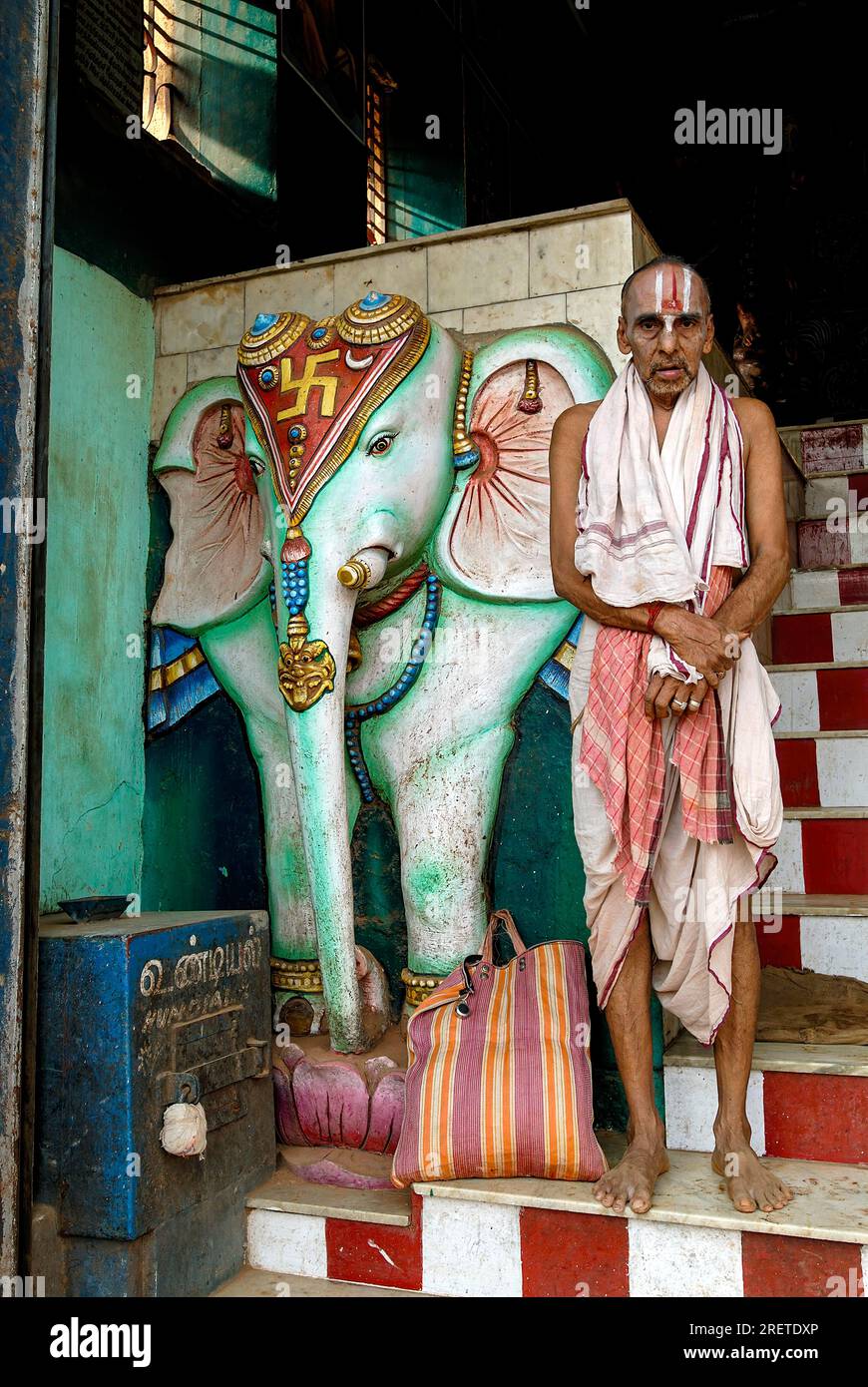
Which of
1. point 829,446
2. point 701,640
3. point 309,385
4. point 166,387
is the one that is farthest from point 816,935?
point 829,446

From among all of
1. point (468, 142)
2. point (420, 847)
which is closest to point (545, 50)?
point (468, 142)

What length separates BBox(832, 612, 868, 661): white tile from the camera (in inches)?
150

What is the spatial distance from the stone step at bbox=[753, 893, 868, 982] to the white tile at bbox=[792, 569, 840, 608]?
1487 mm

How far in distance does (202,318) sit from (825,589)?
2.32m

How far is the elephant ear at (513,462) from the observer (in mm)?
2705

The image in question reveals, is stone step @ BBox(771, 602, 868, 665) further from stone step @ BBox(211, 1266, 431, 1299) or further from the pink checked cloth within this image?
stone step @ BBox(211, 1266, 431, 1299)

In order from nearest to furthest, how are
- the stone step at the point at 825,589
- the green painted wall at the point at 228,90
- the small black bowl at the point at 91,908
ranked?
the small black bowl at the point at 91,908, the green painted wall at the point at 228,90, the stone step at the point at 825,589

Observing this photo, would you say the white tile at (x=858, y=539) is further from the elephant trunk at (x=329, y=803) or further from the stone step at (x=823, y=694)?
the elephant trunk at (x=329, y=803)

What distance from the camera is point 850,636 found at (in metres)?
3.85

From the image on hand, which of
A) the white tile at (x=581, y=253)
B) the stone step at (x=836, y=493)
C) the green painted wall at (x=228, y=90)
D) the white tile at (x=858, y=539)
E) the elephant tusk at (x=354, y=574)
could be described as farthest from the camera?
the stone step at (x=836, y=493)

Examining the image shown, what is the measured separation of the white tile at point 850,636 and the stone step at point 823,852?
A: 901mm

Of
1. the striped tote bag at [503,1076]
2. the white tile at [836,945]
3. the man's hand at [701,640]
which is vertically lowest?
the striped tote bag at [503,1076]

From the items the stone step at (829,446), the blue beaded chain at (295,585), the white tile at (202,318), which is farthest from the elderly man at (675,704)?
the stone step at (829,446)

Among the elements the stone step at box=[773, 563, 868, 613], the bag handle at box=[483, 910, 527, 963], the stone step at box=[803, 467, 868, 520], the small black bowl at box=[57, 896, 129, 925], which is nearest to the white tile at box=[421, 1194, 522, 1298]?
the bag handle at box=[483, 910, 527, 963]
